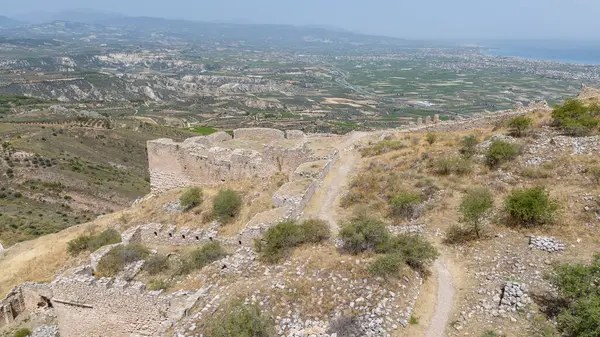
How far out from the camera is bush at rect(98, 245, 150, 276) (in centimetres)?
1348

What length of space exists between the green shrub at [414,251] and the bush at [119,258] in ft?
28.2

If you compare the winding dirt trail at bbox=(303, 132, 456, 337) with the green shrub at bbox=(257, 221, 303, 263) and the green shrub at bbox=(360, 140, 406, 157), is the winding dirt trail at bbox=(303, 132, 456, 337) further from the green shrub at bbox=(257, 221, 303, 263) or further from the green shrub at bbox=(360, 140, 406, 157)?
the green shrub at bbox=(257, 221, 303, 263)

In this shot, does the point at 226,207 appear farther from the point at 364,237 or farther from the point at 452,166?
the point at 452,166

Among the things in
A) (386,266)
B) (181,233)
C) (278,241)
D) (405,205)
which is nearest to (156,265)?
(181,233)

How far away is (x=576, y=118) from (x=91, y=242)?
22.4m

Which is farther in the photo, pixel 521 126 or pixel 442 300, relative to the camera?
pixel 521 126

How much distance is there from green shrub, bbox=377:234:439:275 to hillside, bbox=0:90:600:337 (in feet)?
0.11

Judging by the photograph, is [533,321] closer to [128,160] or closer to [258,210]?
[258,210]

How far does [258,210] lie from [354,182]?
4.31 m

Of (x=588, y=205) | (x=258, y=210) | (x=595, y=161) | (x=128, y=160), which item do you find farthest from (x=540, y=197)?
(x=128, y=160)

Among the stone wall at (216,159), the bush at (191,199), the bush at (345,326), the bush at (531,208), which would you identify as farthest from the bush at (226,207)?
the bush at (531,208)

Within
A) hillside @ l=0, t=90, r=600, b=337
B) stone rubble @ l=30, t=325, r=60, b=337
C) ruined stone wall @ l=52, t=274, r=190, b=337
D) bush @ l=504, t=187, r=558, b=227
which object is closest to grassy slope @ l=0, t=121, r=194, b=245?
hillside @ l=0, t=90, r=600, b=337

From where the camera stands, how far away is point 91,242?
18.2 m

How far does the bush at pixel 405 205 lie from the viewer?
13883mm
